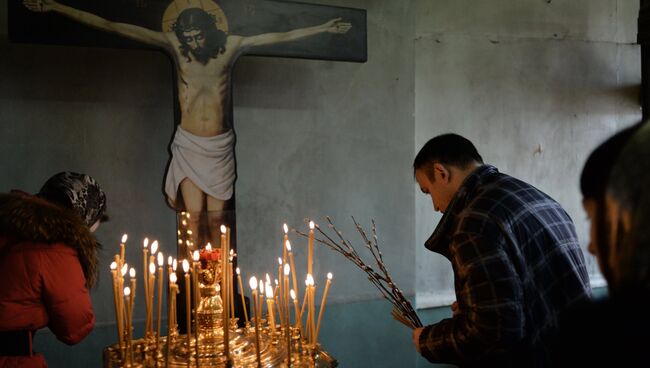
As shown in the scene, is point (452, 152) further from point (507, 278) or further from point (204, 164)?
point (204, 164)

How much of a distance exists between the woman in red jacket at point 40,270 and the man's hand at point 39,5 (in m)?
0.87

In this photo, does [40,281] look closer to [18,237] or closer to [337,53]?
[18,237]

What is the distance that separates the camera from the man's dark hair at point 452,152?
2.02 meters

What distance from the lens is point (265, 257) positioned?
3555 mm

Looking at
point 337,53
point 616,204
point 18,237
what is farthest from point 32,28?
point 616,204

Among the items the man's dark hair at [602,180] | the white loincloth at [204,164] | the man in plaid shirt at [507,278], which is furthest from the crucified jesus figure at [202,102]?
the man's dark hair at [602,180]

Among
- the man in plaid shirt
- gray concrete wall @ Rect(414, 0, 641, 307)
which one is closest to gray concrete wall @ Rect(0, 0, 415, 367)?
gray concrete wall @ Rect(414, 0, 641, 307)

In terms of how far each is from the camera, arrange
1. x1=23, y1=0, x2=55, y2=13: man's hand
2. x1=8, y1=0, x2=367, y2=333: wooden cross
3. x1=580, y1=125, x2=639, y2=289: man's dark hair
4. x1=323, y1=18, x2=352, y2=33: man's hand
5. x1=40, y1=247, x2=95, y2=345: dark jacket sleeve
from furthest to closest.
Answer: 1. x1=323, y1=18, x2=352, y2=33: man's hand
2. x1=8, y1=0, x2=367, y2=333: wooden cross
3. x1=23, y1=0, x2=55, y2=13: man's hand
4. x1=40, y1=247, x2=95, y2=345: dark jacket sleeve
5. x1=580, y1=125, x2=639, y2=289: man's dark hair

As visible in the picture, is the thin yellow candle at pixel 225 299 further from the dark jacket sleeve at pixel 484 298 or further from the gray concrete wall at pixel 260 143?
the gray concrete wall at pixel 260 143

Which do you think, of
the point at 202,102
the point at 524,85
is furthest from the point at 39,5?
the point at 524,85

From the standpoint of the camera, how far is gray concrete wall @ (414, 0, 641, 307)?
4.11m

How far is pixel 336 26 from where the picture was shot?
2.93 meters

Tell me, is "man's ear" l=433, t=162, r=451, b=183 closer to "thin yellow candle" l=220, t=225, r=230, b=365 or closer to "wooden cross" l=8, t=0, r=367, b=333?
"thin yellow candle" l=220, t=225, r=230, b=365

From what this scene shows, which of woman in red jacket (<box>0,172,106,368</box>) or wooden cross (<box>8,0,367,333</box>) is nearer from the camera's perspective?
woman in red jacket (<box>0,172,106,368</box>)
